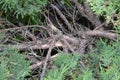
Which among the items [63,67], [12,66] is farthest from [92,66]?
[12,66]

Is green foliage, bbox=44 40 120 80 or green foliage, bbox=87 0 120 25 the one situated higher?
green foliage, bbox=87 0 120 25

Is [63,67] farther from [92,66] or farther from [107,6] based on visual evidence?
[107,6]

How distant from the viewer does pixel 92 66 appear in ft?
3.82

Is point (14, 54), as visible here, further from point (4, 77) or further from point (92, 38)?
point (92, 38)

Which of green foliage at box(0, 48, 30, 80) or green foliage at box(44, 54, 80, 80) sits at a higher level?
green foliage at box(44, 54, 80, 80)

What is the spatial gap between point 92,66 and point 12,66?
0.34m

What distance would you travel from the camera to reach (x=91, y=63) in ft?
3.90

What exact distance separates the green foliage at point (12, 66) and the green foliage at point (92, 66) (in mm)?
105

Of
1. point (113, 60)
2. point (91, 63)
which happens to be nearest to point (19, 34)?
point (91, 63)

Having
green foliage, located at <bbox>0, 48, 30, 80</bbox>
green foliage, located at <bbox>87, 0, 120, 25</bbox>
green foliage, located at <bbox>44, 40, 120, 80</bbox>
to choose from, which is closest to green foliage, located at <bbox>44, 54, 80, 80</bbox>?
green foliage, located at <bbox>44, 40, 120, 80</bbox>

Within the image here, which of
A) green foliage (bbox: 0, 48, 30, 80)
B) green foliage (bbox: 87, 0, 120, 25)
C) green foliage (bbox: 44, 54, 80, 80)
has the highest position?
green foliage (bbox: 87, 0, 120, 25)

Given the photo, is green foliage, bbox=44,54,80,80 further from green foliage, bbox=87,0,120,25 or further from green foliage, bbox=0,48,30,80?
green foliage, bbox=87,0,120,25

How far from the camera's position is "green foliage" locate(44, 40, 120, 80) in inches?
39.4

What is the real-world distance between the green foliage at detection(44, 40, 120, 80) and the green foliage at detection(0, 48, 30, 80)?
105 millimetres
